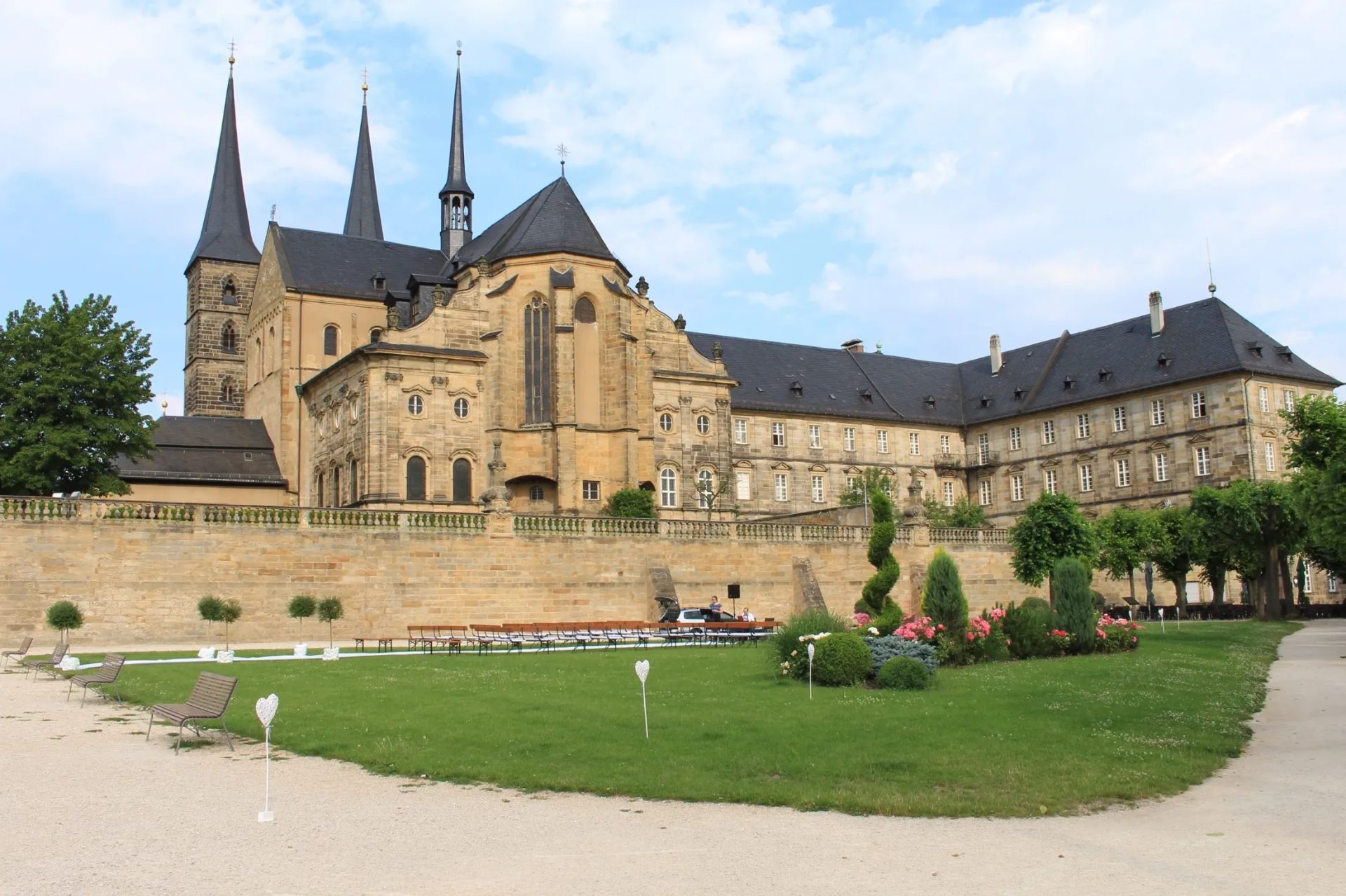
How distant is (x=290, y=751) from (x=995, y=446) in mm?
69046

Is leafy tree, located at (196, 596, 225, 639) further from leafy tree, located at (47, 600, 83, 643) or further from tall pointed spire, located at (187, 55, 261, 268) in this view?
tall pointed spire, located at (187, 55, 261, 268)

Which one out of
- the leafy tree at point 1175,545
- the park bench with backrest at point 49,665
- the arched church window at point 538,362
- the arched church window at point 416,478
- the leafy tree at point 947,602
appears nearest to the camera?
the park bench with backrest at point 49,665

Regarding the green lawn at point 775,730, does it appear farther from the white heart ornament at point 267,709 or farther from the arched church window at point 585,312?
the arched church window at point 585,312

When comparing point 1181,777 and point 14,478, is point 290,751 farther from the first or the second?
point 14,478

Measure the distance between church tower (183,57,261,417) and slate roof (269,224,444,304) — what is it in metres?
9.09

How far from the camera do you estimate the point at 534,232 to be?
57625 mm

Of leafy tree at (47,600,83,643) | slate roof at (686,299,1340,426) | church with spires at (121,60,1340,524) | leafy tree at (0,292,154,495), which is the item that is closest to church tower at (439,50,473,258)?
church with spires at (121,60,1340,524)

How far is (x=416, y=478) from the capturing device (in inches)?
2101

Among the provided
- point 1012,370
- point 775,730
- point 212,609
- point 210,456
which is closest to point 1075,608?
point 775,730

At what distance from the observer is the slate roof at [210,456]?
2234 inches

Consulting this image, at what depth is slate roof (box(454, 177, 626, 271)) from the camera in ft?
186

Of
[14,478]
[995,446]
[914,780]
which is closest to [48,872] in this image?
[914,780]

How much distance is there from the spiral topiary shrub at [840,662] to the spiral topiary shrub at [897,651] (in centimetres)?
26

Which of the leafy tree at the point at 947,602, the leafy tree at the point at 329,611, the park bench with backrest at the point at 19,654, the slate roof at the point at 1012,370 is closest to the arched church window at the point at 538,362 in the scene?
the slate roof at the point at 1012,370
